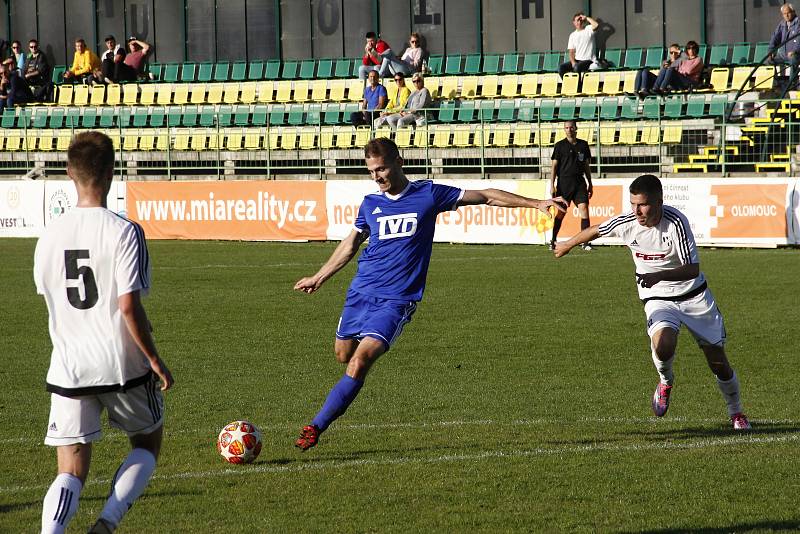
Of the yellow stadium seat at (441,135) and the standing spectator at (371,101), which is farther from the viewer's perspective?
the standing spectator at (371,101)

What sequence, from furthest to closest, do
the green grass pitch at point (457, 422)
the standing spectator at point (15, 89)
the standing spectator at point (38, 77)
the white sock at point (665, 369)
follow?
the standing spectator at point (38, 77) < the standing spectator at point (15, 89) < the white sock at point (665, 369) < the green grass pitch at point (457, 422)

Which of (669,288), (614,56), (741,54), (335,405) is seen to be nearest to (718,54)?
(741,54)

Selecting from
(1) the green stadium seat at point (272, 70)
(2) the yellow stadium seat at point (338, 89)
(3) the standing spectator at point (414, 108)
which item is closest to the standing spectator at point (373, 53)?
(2) the yellow stadium seat at point (338, 89)

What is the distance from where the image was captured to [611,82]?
1138 inches

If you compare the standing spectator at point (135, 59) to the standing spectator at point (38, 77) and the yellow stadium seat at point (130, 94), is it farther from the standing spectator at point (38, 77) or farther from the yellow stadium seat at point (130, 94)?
the standing spectator at point (38, 77)

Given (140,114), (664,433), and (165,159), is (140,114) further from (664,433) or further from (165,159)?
(664,433)

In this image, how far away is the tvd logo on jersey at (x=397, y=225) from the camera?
802 centimetres

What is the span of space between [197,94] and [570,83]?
11.0 m

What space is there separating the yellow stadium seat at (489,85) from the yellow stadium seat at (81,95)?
1142cm

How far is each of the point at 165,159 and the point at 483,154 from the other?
8.44m

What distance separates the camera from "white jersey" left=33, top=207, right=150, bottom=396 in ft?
16.3

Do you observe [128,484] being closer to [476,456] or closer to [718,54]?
[476,456]

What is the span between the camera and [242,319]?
1427 centimetres

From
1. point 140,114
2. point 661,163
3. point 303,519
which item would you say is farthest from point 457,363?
point 140,114
